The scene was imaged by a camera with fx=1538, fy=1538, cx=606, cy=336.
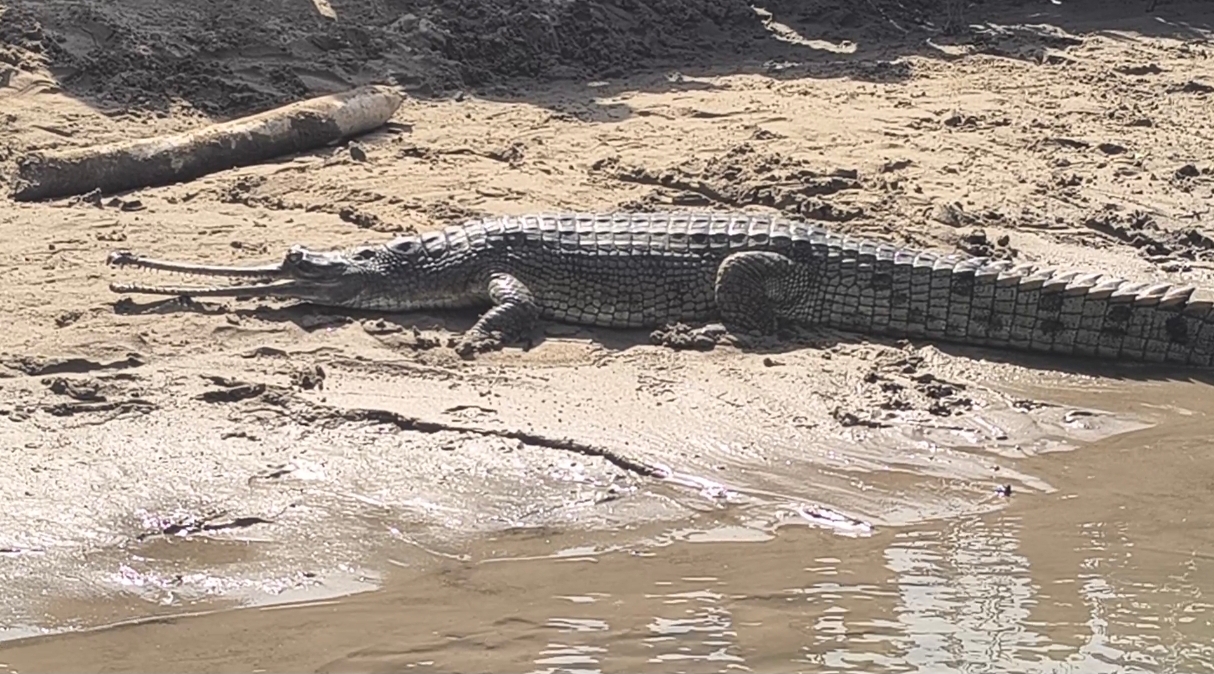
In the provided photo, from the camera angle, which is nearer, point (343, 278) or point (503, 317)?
point (503, 317)

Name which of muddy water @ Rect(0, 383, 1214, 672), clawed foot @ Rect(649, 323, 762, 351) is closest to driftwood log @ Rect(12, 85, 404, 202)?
clawed foot @ Rect(649, 323, 762, 351)

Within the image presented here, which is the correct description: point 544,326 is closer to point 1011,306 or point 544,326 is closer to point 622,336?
point 622,336

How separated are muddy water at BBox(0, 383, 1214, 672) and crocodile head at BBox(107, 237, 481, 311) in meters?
2.03

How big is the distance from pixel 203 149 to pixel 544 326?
2.63 m

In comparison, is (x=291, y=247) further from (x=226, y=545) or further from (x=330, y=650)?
(x=330, y=650)

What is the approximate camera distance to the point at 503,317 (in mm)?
6383

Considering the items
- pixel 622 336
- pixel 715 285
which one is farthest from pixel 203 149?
pixel 715 285

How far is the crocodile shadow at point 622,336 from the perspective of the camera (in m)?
6.32

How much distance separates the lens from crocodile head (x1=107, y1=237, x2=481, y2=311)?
6461 mm

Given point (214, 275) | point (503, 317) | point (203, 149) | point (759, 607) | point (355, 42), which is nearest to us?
point (759, 607)

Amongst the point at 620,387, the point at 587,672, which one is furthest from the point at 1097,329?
the point at 587,672

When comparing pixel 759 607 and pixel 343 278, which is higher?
pixel 343 278

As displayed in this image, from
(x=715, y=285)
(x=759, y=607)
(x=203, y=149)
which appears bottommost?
(x=759, y=607)

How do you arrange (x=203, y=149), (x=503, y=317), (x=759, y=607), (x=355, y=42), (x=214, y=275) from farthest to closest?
(x=355, y=42) → (x=203, y=149) → (x=214, y=275) → (x=503, y=317) → (x=759, y=607)
